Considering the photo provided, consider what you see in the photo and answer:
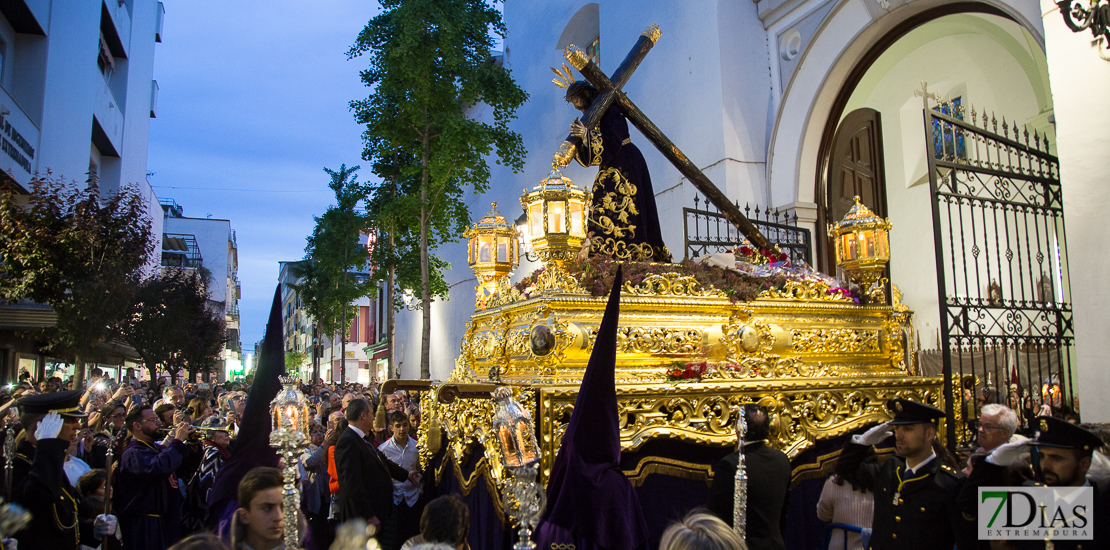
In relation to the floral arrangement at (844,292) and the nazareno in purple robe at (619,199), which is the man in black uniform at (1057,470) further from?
the nazareno in purple robe at (619,199)

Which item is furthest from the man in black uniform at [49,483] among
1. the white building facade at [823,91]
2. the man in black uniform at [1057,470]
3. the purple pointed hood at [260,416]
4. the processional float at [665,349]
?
the white building facade at [823,91]

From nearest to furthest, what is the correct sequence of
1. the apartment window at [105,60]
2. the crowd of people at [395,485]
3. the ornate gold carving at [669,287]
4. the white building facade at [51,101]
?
the crowd of people at [395,485] → the ornate gold carving at [669,287] → the white building facade at [51,101] → the apartment window at [105,60]

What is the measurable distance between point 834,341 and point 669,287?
1.76 meters

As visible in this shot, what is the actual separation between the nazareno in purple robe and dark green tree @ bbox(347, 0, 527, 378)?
9064mm

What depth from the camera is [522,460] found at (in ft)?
10.6

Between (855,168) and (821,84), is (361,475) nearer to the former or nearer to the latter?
(821,84)

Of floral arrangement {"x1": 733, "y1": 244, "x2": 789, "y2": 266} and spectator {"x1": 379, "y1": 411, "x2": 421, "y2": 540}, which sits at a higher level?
floral arrangement {"x1": 733, "y1": 244, "x2": 789, "y2": 266}

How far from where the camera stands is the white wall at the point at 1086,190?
5.77 metres

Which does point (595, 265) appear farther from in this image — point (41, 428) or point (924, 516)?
point (41, 428)

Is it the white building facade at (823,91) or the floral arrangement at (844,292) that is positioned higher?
the white building facade at (823,91)

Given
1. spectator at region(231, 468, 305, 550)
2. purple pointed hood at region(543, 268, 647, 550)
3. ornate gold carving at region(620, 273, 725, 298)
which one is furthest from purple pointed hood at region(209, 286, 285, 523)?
ornate gold carving at region(620, 273, 725, 298)

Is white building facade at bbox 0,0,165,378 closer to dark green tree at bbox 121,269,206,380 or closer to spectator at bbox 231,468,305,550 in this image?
dark green tree at bbox 121,269,206,380

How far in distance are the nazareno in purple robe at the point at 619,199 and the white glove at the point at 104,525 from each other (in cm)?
413

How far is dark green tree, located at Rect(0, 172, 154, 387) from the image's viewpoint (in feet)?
36.0
